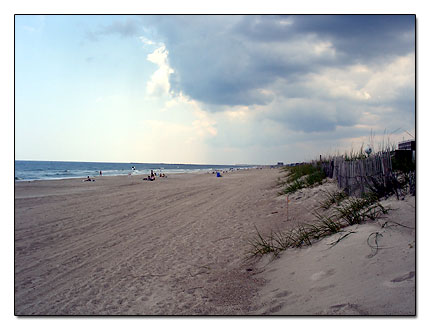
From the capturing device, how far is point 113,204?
12.2 metres

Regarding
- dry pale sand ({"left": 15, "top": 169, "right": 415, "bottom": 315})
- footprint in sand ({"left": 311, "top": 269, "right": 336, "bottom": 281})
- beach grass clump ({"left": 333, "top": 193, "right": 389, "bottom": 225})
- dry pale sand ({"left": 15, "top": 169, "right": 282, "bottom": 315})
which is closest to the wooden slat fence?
beach grass clump ({"left": 333, "top": 193, "right": 389, "bottom": 225})

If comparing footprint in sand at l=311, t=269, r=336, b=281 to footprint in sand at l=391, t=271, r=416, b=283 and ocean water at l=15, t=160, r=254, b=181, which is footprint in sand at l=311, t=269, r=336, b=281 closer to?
footprint in sand at l=391, t=271, r=416, b=283

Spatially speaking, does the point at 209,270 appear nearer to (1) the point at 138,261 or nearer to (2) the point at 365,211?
(1) the point at 138,261

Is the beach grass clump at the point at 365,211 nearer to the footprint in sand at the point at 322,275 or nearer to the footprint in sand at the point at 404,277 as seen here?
the footprint in sand at the point at 322,275

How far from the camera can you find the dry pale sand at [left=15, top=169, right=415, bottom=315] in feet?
9.50

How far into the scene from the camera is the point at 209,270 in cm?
473

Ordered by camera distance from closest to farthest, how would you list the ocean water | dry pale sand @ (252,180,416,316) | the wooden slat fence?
1. dry pale sand @ (252,180,416,316)
2. the wooden slat fence
3. the ocean water

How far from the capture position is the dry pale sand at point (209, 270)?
2.89 m

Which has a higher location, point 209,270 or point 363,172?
point 363,172

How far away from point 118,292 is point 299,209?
5.16 meters

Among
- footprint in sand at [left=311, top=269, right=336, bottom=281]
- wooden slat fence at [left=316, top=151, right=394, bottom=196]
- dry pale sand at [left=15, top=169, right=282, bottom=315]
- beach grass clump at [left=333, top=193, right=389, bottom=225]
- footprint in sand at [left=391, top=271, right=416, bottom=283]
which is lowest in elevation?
dry pale sand at [left=15, top=169, right=282, bottom=315]

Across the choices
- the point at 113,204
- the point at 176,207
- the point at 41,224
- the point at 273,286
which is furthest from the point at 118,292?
the point at 113,204

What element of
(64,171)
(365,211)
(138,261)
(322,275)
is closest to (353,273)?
(322,275)
